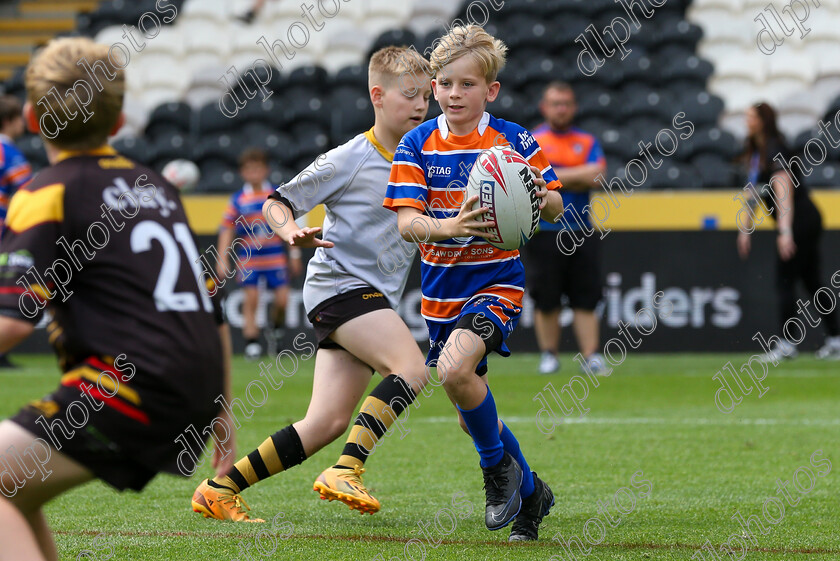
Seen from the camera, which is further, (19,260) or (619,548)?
(619,548)

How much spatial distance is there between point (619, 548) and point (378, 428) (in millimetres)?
1085

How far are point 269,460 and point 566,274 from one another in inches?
243

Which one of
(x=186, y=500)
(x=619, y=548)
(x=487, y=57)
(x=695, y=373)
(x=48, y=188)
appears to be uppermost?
(x=48, y=188)

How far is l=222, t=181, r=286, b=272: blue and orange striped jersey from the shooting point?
12.3 m

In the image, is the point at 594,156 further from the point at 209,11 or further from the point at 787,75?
the point at 209,11

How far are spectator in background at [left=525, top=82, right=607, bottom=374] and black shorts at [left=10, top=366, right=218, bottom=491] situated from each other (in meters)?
7.52

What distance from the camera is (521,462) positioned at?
14.5 feet

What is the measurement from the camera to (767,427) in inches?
287

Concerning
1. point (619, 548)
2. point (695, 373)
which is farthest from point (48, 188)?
point (695, 373)

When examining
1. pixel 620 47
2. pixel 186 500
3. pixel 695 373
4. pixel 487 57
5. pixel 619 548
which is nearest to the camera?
pixel 619 548

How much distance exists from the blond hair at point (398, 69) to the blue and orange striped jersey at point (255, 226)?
7.59 metres

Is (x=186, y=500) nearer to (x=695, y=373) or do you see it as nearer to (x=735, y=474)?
(x=735, y=474)

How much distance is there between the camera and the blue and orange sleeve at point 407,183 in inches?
166

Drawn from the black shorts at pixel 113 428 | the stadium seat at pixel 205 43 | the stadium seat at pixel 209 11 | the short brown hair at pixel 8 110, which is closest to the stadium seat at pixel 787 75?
the stadium seat at pixel 205 43
